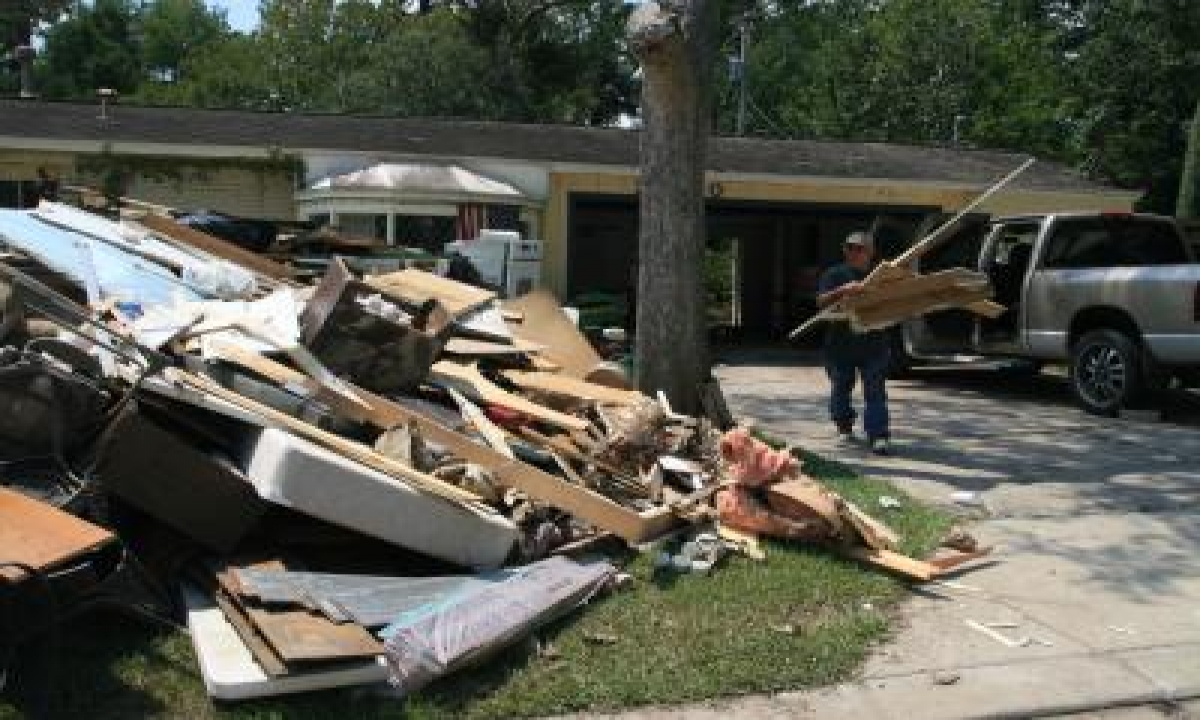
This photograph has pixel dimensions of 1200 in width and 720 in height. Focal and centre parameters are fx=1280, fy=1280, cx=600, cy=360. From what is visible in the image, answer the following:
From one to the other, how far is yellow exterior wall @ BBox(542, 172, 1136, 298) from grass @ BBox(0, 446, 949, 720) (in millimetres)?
13117

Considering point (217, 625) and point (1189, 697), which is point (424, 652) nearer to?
point (217, 625)

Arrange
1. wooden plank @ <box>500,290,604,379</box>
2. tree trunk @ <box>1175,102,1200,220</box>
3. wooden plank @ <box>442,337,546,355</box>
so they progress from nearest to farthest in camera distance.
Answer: wooden plank @ <box>442,337,546,355</box>, wooden plank @ <box>500,290,604,379</box>, tree trunk @ <box>1175,102,1200,220</box>

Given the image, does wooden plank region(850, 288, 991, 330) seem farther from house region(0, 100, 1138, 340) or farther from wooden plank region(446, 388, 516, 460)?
house region(0, 100, 1138, 340)

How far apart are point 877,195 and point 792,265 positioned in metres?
5.10

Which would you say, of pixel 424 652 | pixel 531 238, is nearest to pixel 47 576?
pixel 424 652

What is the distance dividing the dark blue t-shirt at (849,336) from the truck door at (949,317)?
418 centimetres

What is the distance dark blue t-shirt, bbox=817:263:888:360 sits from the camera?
996 centimetres

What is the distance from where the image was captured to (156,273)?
356 inches

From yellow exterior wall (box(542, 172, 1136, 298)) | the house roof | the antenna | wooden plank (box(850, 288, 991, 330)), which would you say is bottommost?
wooden plank (box(850, 288, 991, 330))

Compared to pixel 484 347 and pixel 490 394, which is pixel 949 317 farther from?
pixel 490 394

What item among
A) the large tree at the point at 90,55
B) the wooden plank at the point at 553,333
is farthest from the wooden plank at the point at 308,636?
the large tree at the point at 90,55

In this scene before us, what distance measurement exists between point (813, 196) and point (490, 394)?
13.6 meters

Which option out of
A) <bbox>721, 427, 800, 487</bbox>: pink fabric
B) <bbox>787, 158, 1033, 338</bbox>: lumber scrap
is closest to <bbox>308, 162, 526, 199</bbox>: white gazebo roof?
<bbox>787, 158, 1033, 338</bbox>: lumber scrap

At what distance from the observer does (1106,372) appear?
12453mm
